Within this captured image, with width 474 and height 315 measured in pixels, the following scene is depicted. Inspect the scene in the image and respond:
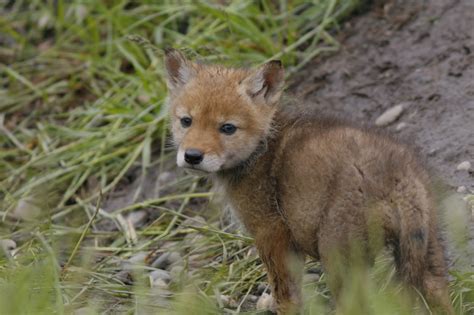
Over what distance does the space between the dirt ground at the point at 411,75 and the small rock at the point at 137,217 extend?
1.43 metres

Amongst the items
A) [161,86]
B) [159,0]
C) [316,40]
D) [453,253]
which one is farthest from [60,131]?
[453,253]

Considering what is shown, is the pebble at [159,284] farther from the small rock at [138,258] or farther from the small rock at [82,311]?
the small rock at [82,311]

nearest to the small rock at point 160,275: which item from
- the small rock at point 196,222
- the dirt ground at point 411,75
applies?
the small rock at point 196,222

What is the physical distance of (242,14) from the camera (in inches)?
311

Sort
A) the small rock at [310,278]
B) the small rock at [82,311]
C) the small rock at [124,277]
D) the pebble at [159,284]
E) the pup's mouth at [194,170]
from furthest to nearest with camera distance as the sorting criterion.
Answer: the small rock at [124,277] < the pebble at [159,284] < the small rock at [310,278] < the pup's mouth at [194,170] < the small rock at [82,311]

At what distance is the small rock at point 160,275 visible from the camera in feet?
20.2

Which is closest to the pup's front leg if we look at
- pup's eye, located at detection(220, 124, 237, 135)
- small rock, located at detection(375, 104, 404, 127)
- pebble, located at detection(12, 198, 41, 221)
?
pup's eye, located at detection(220, 124, 237, 135)

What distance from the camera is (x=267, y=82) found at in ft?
18.7

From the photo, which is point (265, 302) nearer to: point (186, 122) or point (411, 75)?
point (186, 122)

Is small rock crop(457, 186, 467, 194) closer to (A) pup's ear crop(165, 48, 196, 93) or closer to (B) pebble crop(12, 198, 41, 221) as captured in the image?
(A) pup's ear crop(165, 48, 196, 93)

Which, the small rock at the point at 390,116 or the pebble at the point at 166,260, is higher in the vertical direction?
the small rock at the point at 390,116

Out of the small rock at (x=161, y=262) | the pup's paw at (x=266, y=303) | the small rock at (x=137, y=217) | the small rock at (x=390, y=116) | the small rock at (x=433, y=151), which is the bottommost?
the small rock at (x=137, y=217)

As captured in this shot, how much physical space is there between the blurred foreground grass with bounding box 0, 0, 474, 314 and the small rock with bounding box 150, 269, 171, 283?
0.01 m

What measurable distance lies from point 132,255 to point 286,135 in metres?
1.67
